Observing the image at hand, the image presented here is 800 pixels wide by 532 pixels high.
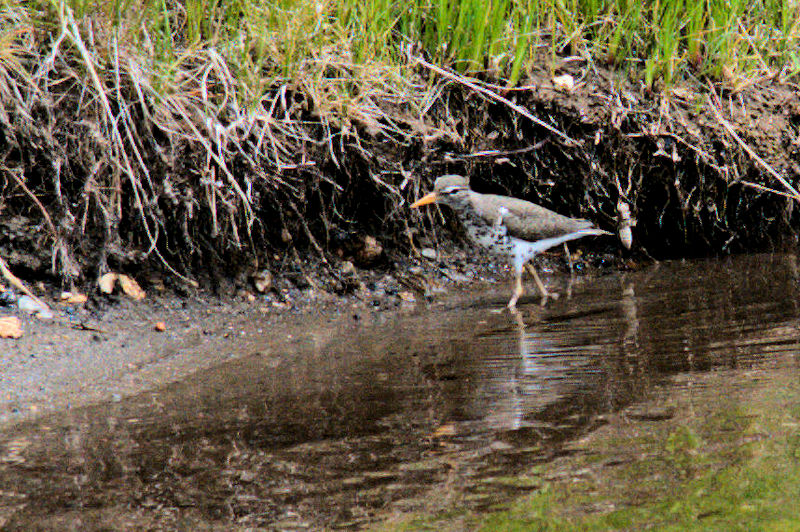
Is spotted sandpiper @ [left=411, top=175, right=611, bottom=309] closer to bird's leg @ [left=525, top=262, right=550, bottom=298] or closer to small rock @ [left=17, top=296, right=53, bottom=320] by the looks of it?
bird's leg @ [left=525, top=262, right=550, bottom=298]

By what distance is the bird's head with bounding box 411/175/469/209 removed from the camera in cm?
→ 629

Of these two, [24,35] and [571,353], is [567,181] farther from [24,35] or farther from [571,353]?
[24,35]

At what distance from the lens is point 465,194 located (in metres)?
6.38

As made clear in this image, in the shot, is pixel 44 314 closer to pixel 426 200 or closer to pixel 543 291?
pixel 426 200

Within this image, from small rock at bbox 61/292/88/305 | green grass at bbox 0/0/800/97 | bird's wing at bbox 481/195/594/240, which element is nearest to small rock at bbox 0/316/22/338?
small rock at bbox 61/292/88/305

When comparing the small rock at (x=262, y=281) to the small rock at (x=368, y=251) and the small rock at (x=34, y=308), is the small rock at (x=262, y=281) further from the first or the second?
the small rock at (x=34, y=308)

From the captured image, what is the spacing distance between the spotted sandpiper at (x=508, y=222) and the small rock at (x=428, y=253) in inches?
13.0

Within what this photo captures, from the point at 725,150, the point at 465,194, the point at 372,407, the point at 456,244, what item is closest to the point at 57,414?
the point at 372,407

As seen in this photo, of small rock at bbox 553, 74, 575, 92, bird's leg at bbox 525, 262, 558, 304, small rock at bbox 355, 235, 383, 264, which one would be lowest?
bird's leg at bbox 525, 262, 558, 304

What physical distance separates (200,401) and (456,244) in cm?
328

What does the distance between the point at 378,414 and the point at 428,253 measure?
119 inches

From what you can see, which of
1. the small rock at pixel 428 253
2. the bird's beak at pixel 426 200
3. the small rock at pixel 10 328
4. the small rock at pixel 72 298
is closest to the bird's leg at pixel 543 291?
the small rock at pixel 428 253

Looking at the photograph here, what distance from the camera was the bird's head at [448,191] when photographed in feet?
20.6

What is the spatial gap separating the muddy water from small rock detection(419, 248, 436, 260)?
31.0 inches
